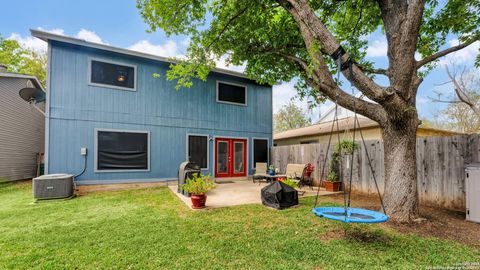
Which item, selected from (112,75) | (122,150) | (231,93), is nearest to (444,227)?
(231,93)

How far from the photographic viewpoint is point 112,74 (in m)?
8.34

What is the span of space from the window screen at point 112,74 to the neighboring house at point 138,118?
0.10 feet

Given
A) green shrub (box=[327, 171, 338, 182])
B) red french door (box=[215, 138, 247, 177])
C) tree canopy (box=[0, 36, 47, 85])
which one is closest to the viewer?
green shrub (box=[327, 171, 338, 182])

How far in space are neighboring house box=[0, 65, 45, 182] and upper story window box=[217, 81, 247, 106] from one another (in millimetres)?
9190

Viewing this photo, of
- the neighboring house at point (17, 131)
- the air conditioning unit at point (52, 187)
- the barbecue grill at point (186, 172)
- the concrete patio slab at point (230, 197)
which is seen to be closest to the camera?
the concrete patio slab at point (230, 197)

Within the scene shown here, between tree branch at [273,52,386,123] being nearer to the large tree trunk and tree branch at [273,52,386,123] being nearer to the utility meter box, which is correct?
the large tree trunk

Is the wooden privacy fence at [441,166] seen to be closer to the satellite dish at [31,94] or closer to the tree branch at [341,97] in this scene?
the tree branch at [341,97]

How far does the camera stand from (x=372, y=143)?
695cm

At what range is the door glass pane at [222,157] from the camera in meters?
10.2

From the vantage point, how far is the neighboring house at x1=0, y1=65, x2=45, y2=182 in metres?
10.1

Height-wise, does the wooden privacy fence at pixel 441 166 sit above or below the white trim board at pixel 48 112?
below

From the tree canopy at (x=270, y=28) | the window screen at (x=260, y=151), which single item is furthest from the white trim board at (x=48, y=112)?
the window screen at (x=260, y=151)

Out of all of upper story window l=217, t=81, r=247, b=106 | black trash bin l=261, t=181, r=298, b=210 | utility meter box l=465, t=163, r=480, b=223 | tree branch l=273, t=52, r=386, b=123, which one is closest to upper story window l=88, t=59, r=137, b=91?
upper story window l=217, t=81, r=247, b=106

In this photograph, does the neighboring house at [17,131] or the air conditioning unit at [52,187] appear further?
the neighboring house at [17,131]
